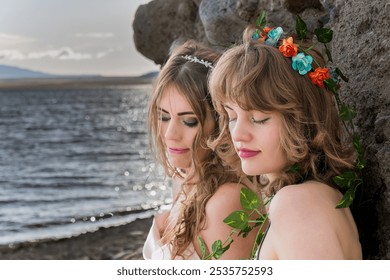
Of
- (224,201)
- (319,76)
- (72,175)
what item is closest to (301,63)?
(319,76)

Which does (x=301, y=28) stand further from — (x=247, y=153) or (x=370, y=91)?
(x=247, y=153)

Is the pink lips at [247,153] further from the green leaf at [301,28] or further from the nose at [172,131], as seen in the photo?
the nose at [172,131]

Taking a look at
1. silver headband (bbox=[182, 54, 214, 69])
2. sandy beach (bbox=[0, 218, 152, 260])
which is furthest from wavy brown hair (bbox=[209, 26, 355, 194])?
sandy beach (bbox=[0, 218, 152, 260])

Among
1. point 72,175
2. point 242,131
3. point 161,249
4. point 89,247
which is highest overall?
point 242,131

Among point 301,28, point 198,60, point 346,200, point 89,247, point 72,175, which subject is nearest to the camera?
point 346,200

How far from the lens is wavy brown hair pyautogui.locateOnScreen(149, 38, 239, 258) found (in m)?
1.99

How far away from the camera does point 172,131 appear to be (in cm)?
202

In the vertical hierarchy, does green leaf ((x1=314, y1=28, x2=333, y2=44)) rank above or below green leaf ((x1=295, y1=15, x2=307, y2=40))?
below

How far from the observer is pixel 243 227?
171 cm

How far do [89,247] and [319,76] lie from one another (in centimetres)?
762

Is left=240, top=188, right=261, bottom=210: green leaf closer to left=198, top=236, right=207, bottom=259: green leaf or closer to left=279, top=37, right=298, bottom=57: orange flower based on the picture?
left=198, top=236, right=207, bottom=259: green leaf

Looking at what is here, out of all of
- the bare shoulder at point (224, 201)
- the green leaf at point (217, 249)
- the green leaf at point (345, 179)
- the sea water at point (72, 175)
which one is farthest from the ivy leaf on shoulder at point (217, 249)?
the sea water at point (72, 175)

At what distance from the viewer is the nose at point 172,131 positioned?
2016 mm

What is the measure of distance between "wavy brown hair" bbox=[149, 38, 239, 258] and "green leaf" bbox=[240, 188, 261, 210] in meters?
0.30
